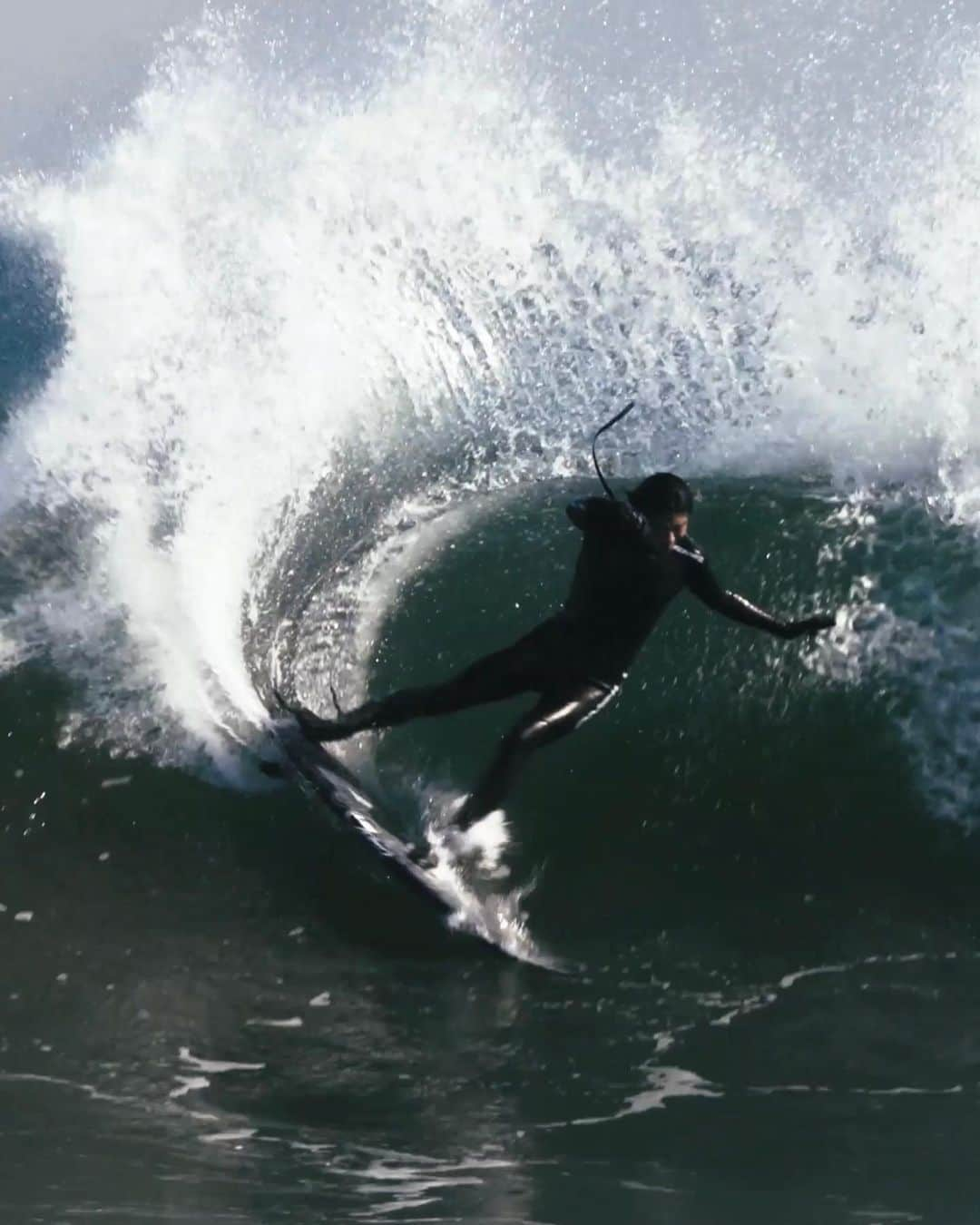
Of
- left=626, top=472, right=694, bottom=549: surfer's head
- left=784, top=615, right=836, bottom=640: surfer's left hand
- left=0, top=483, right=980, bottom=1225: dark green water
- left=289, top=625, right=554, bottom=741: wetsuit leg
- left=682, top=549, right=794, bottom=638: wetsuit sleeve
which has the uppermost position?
left=626, top=472, right=694, bottom=549: surfer's head

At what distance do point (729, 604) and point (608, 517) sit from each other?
57cm

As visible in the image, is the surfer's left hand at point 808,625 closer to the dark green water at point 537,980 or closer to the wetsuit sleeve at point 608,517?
the wetsuit sleeve at point 608,517

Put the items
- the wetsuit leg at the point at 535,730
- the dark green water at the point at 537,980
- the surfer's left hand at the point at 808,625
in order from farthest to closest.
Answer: the surfer's left hand at the point at 808,625, the wetsuit leg at the point at 535,730, the dark green water at the point at 537,980

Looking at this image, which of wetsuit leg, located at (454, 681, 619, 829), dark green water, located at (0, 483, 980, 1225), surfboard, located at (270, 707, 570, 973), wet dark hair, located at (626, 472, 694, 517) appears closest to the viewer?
dark green water, located at (0, 483, 980, 1225)

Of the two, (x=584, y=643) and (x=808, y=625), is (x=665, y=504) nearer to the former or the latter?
(x=584, y=643)

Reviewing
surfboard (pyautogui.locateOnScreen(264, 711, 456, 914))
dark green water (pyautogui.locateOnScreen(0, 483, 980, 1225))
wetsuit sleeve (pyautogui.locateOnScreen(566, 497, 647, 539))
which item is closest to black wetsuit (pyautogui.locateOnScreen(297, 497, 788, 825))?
wetsuit sleeve (pyautogui.locateOnScreen(566, 497, 647, 539))

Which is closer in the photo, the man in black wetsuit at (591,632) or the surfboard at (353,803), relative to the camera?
the surfboard at (353,803)

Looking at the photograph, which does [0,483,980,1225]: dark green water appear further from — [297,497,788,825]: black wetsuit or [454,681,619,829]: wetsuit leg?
[297,497,788,825]: black wetsuit

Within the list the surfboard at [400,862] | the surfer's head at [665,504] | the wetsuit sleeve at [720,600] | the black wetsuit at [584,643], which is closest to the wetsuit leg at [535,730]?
the black wetsuit at [584,643]

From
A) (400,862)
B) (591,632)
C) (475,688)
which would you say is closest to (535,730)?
(475,688)

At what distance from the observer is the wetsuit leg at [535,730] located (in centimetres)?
527

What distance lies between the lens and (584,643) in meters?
5.36

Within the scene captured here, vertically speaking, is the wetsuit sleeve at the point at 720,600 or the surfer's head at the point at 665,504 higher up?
the surfer's head at the point at 665,504

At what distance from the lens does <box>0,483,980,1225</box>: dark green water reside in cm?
427
